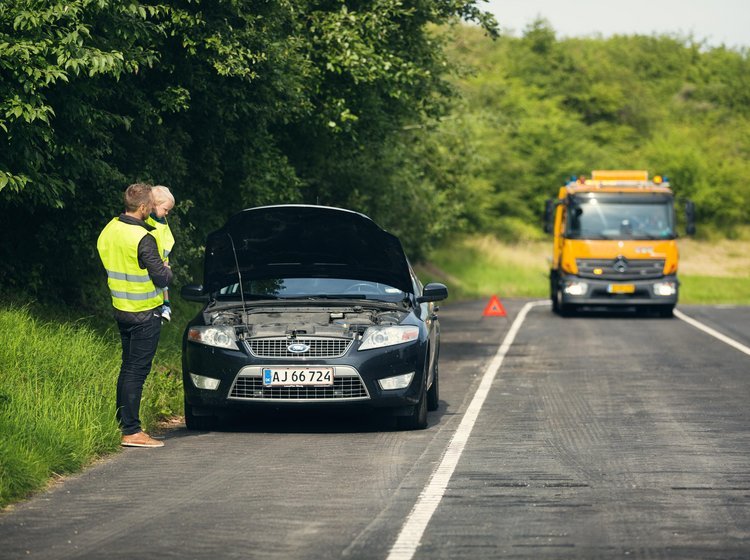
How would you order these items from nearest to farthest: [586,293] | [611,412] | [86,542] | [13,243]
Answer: [86,542] < [611,412] < [13,243] < [586,293]

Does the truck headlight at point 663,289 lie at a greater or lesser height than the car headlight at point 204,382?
lesser

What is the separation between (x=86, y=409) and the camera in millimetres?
10352

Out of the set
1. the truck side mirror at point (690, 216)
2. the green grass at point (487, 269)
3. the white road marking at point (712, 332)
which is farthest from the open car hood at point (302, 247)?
the green grass at point (487, 269)

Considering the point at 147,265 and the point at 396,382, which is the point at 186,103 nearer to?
the point at 147,265

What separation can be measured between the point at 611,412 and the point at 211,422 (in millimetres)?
3720

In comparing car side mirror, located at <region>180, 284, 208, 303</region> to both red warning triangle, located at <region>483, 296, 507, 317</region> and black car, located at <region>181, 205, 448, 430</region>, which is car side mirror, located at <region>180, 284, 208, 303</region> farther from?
red warning triangle, located at <region>483, 296, 507, 317</region>

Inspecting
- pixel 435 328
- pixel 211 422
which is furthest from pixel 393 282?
pixel 211 422

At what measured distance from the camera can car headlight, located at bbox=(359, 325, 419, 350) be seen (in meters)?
11.0

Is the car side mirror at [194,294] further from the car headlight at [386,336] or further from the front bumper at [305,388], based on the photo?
the car headlight at [386,336]

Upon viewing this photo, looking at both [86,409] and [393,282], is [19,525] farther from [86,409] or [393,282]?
[393,282]

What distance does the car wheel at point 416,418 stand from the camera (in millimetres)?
11242

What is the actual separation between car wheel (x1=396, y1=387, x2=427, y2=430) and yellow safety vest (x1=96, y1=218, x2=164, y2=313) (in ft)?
7.35

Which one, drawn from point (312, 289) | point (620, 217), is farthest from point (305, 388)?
point (620, 217)

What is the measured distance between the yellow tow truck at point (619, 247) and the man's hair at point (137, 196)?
2011 centimetres
